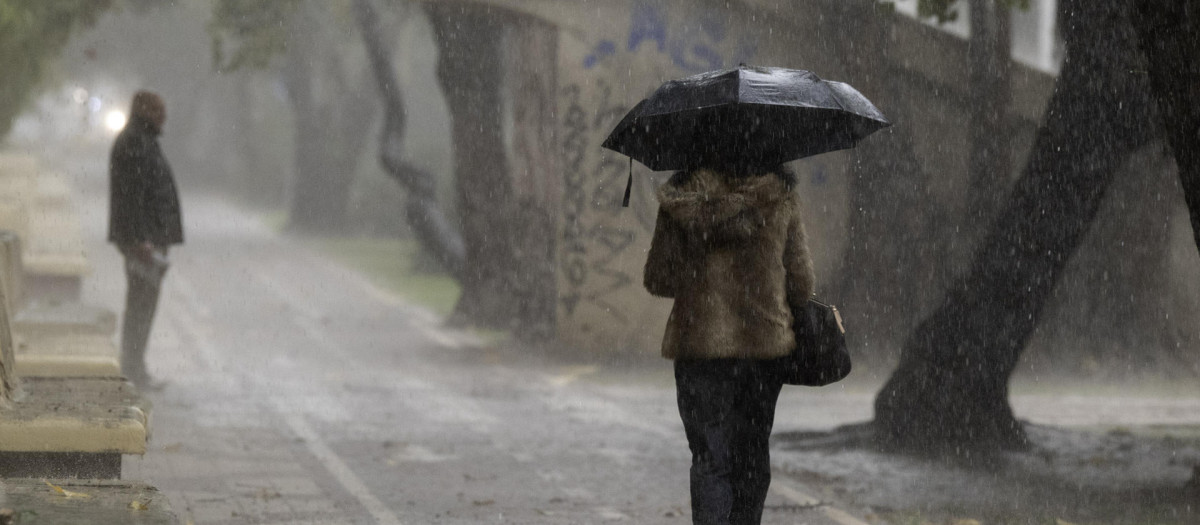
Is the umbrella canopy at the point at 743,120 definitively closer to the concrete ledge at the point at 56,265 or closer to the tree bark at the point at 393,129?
the concrete ledge at the point at 56,265

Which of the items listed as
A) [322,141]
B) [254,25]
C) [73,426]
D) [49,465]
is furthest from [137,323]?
[322,141]

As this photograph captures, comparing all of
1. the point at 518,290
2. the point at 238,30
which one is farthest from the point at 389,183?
the point at 518,290

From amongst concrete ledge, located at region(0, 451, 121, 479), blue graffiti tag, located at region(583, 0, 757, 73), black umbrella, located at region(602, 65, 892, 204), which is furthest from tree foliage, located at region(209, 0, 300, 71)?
black umbrella, located at region(602, 65, 892, 204)

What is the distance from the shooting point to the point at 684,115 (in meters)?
5.88

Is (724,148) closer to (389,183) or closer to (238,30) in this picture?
(238,30)

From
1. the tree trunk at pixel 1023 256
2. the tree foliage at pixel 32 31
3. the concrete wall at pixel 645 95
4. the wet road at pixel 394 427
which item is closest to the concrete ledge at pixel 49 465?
the wet road at pixel 394 427

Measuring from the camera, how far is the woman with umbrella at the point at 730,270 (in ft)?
18.1

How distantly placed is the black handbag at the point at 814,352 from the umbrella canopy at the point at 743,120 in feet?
1.87

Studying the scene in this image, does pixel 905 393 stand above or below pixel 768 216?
below

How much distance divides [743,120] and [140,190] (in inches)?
263

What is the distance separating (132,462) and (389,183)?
26225 millimetres

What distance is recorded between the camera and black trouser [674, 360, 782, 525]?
222 inches

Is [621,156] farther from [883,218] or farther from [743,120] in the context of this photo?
[743,120]

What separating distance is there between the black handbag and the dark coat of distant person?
6848 millimetres
